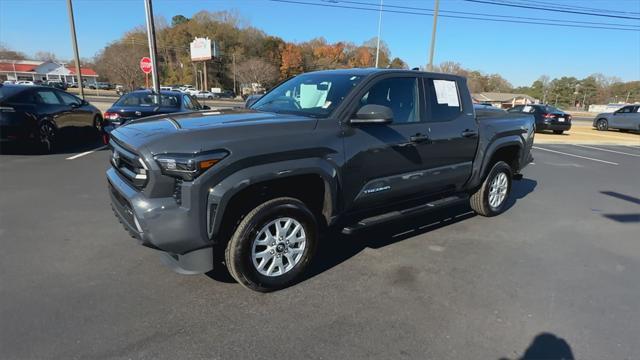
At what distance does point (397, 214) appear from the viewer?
4.07 metres

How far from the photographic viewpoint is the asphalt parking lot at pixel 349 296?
2.65 meters

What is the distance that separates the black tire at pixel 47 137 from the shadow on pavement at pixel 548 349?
31.8ft

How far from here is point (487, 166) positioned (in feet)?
17.2

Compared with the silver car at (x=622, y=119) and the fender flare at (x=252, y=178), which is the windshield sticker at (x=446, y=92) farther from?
the silver car at (x=622, y=119)

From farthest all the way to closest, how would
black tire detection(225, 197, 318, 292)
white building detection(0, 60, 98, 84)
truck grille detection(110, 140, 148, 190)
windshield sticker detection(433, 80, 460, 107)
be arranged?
white building detection(0, 60, 98, 84)
windshield sticker detection(433, 80, 460, 107)
black tire detection(225, 197, 318, 292)
truck grille detection(110, 140, 148, 190)

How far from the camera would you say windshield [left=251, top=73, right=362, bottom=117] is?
367cm

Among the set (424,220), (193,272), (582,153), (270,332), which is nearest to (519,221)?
(424,220)

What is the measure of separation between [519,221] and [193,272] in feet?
14.9

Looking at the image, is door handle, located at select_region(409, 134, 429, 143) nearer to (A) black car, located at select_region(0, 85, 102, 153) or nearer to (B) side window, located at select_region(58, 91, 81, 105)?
(A) black car, located at select_region(0, 85, 102, 153)

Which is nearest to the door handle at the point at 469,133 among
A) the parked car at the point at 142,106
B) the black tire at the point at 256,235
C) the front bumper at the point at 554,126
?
the black tire at the point at 256,235

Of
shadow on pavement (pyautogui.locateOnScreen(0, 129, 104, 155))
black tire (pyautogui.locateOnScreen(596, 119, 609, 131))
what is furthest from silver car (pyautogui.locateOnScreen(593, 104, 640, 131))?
shadow on pavement (pyautogui.locateOnScreen(0, 129, 104, 155))

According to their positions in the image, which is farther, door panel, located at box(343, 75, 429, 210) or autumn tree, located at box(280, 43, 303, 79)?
autumn tree, located at box(280, 43, 303, 79)

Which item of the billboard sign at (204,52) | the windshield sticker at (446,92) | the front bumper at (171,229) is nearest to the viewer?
the front bumper at (171,229)

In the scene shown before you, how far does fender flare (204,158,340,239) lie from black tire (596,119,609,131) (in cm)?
2736
